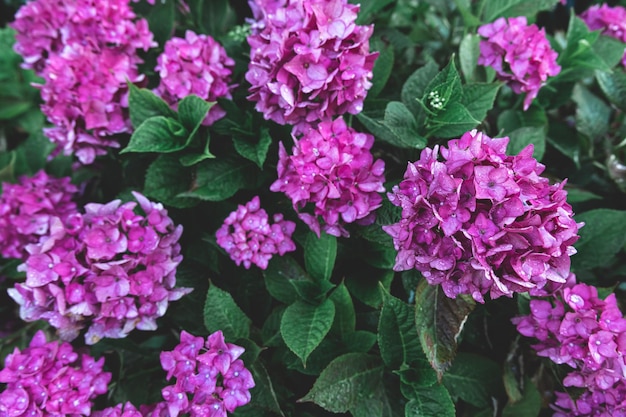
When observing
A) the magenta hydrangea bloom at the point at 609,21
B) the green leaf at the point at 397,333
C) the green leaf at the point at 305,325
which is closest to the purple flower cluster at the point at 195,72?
the green leaf at the point at 305,325

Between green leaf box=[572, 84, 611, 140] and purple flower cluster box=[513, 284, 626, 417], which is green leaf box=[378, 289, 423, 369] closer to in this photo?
purple flower cluster box=[513, 284, 626, 417]

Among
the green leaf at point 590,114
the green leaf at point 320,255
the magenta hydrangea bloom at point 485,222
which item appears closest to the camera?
the magenta hydrangea bloom at point 485,222

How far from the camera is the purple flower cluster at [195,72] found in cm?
129

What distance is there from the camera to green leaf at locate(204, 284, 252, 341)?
1.18m

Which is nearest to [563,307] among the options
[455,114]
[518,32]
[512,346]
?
[512,346]

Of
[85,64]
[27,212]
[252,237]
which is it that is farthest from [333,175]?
[27,212]

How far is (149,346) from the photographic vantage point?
142 cm

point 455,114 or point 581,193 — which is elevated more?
point 455,114

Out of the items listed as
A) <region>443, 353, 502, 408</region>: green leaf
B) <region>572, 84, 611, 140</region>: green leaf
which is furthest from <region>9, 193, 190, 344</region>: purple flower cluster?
<region>572, 84, 611, 140</region>: green leaf

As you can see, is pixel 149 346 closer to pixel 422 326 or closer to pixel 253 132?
pixel 253 132

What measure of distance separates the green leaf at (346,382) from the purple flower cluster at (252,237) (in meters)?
0.26

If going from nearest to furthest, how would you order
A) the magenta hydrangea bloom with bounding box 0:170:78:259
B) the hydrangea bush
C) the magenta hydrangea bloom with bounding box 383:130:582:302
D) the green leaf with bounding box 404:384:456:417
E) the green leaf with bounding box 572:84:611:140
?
the magenta hydrangea bloom with bounding box 383:130:582:302
the hydrangea bush
the green leaf with bounding box 404:384:456:417
the magenta hydrangea bloom with bounding box 0:170:78:259
the green leaf with bounding box 572:84:611:140

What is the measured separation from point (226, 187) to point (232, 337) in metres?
0.33

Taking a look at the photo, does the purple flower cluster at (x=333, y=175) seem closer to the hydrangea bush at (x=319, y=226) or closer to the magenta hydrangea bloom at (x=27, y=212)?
the hydrangea bush at (x=319, y=226)
